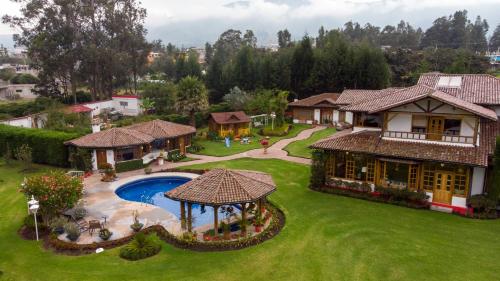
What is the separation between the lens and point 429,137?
75.5 ft

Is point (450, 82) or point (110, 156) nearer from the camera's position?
point (450, 82)

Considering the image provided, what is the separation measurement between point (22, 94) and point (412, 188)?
77.5m

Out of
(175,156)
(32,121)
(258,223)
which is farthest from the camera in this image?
(32,121)

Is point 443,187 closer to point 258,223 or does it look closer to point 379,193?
point 379,193

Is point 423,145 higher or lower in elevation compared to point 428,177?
higher

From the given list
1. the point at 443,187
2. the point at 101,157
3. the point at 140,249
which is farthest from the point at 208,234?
the point at 101,157

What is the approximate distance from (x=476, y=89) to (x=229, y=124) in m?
25.0

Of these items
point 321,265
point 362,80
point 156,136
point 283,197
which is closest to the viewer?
point 321,265

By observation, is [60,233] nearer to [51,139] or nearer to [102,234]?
[102,234]

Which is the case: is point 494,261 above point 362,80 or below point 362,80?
below

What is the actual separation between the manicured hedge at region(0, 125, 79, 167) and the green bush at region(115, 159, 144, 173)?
187 inches

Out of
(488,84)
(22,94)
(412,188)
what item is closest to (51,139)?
(412,188)

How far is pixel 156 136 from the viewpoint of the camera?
34.1m

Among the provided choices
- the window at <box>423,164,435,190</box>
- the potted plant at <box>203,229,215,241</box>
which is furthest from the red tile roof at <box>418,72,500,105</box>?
the potted plant at <box>203,229,215,241</box>
